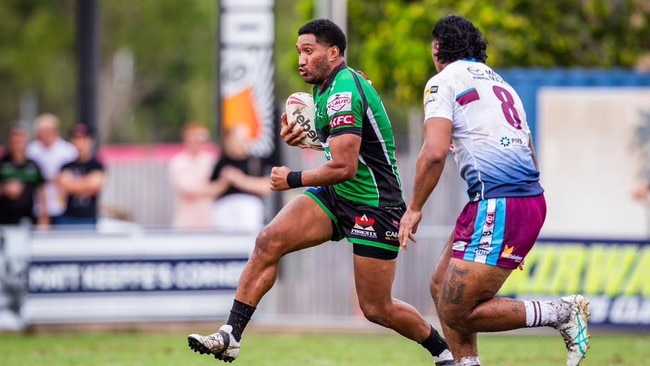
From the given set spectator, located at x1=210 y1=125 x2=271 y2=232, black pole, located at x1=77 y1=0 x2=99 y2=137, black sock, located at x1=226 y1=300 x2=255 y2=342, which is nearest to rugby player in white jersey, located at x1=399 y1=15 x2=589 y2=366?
black sock, located at x1=226 y1=300 x2=255 y2=342

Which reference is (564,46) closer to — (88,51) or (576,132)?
(576,132)

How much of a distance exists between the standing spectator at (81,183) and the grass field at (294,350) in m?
1.60

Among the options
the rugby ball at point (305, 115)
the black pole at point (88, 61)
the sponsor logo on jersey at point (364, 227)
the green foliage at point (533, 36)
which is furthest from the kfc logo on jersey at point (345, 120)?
the green foliage at point (533, 36)

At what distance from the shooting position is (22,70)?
44.3 m

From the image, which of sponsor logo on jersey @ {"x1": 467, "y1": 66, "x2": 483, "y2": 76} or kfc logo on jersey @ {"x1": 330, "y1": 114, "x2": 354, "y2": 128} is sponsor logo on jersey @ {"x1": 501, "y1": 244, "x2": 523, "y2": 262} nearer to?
sponsor logo on jersey @ {"x1": 467, "y1": 66, "x2": 483, "y2": 76}

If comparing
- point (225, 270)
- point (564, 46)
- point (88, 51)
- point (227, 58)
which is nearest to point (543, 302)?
point (225, 270)

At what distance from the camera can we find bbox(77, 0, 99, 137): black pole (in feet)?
52.2

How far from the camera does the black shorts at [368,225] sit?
8305 mm

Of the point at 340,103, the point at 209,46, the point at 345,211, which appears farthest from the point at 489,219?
the point at 209,46

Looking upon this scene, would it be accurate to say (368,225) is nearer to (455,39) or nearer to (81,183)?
(455,39)

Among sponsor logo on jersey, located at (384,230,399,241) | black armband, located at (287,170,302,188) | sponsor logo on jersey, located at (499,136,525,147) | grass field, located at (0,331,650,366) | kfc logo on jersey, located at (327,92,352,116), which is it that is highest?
kfc logo on jersey, located at (327,92,352,116)

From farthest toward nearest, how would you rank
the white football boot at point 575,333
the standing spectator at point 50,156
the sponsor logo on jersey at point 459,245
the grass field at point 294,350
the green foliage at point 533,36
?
the green foliage at point 533,36 → the standing spectator at point 50,156 → the grass field at point 294,350 → the white football boot at point 575,333 → the sponsor logo on jersey at point 459,245

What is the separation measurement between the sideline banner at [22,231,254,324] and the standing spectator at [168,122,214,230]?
0.97m

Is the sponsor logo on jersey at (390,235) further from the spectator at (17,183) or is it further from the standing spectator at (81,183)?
the spectator at (17,183)
